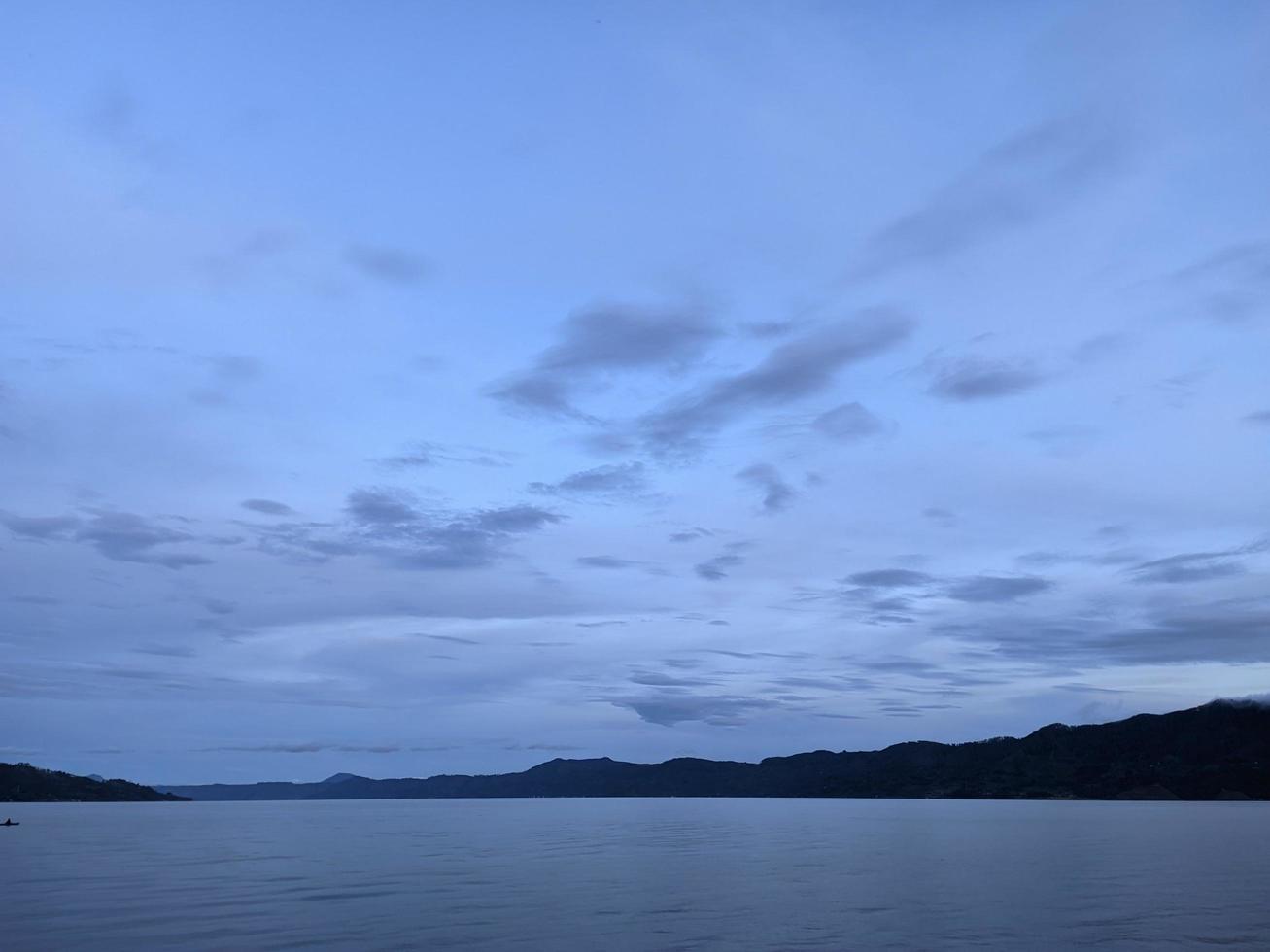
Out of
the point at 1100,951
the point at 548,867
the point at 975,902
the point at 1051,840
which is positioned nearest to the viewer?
the point at 1100,951

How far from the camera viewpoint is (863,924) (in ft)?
A: 172

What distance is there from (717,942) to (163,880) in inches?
2185

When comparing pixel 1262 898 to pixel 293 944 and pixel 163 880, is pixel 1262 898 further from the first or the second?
pixel 163 880

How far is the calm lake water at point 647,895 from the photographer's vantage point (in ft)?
161

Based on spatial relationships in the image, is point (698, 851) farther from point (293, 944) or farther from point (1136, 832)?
point (1136, 832)

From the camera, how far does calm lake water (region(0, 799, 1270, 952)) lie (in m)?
49.0

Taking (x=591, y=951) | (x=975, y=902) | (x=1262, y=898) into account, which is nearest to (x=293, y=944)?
(x=591, y=951)

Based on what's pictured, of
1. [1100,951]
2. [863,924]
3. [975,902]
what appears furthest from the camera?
[975,902]

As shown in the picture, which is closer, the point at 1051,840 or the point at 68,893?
the point at 68,893

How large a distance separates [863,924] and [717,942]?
10.1 metres

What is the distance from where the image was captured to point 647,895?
67125 mm

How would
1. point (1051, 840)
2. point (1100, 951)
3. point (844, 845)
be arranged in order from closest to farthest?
point (1100, 951) → point (844, 845) → point (1051, 840)

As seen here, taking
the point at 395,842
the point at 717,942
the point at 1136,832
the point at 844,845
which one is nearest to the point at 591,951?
the point at 717,942

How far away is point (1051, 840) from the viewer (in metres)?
130
